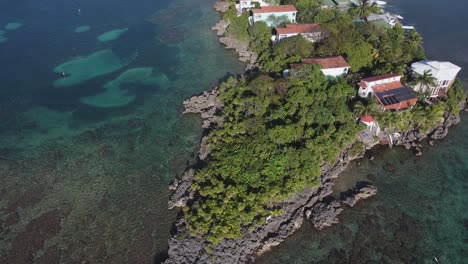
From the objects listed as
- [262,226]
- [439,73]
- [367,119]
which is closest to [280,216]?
[262,226]

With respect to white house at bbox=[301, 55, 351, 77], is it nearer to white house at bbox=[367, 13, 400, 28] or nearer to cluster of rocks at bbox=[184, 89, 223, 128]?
cluster of rocks at bbox=[184, 89, 223, 128]

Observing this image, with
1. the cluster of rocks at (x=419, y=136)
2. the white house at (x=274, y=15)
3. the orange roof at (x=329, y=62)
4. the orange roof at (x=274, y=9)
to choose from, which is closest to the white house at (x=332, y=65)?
the orange roof at (x=329, y=62)

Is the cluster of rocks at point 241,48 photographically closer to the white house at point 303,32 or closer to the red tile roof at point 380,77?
the white house at point 303,32

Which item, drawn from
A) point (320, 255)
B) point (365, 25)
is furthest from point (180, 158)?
point (365, 25)

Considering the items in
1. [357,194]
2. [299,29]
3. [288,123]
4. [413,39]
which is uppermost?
[299,29]

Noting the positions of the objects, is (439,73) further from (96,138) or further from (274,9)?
(96,138)

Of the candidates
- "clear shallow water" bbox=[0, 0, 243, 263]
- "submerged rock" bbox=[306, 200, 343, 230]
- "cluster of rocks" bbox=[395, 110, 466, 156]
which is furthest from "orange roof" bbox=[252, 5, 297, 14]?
"submerged rock" bbox=[306, 200, 343, 230]
